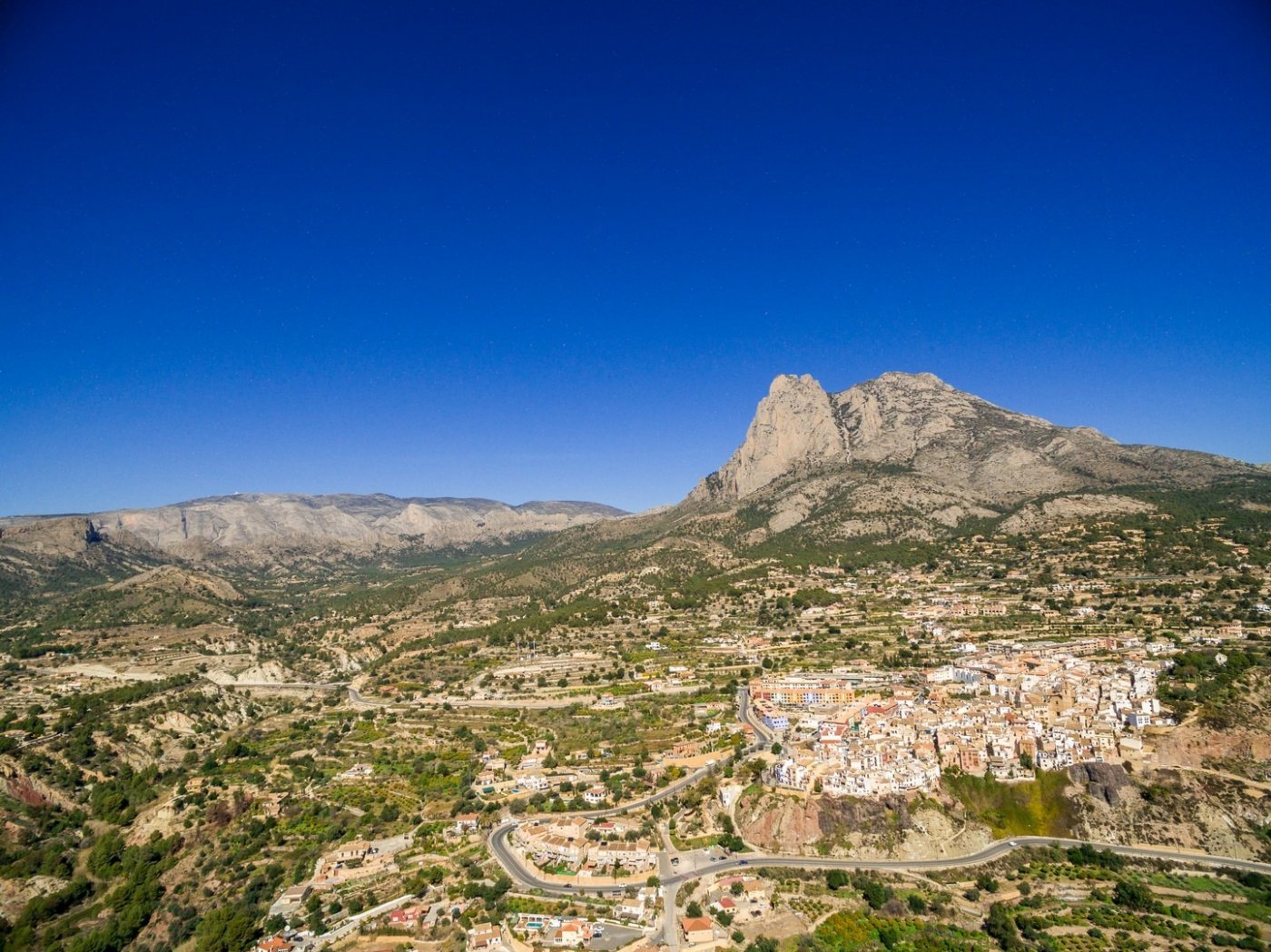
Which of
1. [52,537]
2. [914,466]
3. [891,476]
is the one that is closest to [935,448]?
[914,466]

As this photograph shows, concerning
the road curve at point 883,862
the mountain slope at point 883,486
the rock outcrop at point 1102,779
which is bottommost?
the road curve at point 883,862

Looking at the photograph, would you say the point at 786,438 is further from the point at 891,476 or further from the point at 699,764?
the point at 699,764

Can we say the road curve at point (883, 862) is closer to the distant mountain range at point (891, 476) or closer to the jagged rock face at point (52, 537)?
the distant mountain range at point (891, 476)

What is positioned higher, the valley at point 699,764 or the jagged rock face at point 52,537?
the jagged rock face at point 52,537

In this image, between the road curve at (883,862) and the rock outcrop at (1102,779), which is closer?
the road curve at (883,862)

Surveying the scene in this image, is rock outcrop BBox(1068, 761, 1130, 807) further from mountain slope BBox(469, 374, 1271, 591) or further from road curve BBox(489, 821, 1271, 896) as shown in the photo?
mountain slope BBox(469, 374, 1271, 591)

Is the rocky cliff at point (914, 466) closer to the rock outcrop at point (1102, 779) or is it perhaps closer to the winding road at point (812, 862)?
the rock outcrop at point (1102, 779)

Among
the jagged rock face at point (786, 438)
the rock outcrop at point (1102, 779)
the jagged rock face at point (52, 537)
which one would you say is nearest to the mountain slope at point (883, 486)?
the jagged rock face at point (786, 438)

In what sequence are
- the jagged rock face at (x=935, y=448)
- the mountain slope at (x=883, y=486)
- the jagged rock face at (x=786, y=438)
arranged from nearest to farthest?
the mountain slope at (x=883, y=486)
the jagged rock face at (x=935, y=448)
the jagged rock face at (x=786, y=438)

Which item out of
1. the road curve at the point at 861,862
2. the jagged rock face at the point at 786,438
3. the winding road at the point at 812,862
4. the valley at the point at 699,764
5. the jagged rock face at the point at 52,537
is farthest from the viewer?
the jagged rock face at the point at 52,537
